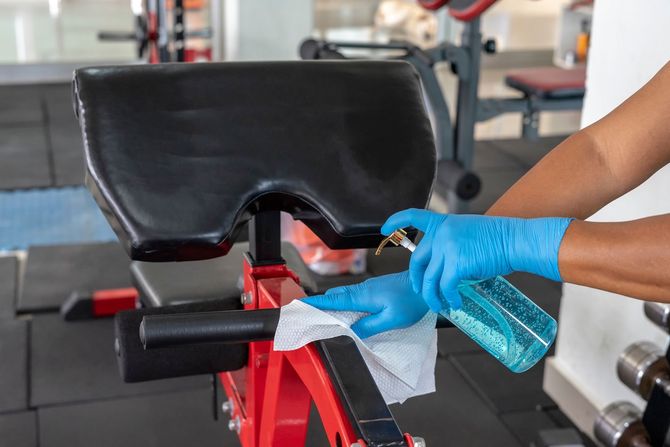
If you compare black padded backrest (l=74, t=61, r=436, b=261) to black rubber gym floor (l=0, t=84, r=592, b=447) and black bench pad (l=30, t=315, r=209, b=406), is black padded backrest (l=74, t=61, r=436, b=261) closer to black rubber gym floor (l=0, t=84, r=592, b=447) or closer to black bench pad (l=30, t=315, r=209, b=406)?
black rubber gym floor (l=0, t=84, r=592, b=447)

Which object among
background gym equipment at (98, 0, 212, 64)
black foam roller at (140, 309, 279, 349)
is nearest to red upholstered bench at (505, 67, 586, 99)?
background gym equipment at (98, 0, 212, 64)

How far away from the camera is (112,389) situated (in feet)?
8.24

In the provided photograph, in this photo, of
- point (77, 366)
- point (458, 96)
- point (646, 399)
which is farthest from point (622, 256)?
point (458, 96)

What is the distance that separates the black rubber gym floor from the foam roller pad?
2.68 feet

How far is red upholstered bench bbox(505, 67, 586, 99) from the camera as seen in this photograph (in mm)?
3672

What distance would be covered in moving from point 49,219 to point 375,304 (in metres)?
2.90

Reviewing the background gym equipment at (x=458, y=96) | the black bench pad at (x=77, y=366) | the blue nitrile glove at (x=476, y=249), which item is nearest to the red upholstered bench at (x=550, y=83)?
the background gym equipment at (x=458, y=96)

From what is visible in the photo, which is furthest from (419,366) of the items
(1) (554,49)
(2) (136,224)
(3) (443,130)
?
(1) (554,49)

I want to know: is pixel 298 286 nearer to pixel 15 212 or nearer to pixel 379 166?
pixel 379 166

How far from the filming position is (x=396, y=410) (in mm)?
2418

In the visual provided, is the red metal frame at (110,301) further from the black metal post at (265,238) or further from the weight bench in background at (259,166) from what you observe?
the black metal post at (265,238)

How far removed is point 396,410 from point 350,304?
1.30m

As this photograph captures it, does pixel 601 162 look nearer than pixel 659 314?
Yes

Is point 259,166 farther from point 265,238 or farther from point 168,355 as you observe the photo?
point 168,355
